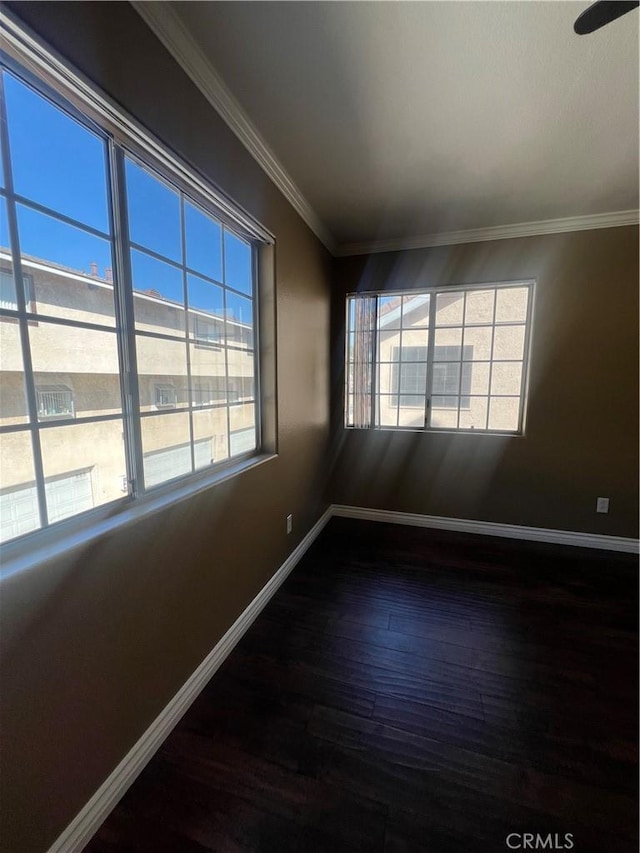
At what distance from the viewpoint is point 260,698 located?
1.54 m

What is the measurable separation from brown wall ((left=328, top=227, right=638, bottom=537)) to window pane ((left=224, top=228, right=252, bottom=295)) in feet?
4.64

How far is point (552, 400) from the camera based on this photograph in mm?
2900

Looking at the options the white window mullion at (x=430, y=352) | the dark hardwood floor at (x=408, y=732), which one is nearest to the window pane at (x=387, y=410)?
the white window mullion at (x=430, y=352)

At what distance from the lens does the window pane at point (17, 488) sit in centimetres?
90

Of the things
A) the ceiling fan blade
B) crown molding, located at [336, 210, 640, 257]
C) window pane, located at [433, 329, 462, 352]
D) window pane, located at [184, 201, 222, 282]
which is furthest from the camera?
window pane, located at [433, 329, 462, 352]

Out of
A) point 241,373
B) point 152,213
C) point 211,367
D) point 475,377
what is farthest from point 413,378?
point 152,213

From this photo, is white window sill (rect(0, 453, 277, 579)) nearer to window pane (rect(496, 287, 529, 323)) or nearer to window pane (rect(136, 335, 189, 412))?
window pane (rect(136, 335, 189, 412))

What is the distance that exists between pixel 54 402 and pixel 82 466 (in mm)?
220

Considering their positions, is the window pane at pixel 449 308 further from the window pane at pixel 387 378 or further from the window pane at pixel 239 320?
the window pane at pixel 239 320

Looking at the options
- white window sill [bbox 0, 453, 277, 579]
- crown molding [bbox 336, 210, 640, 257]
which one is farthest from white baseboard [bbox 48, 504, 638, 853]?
crown molding [bbox 336, 210, 640, 257]

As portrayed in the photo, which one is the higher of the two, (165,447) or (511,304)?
(511,304)

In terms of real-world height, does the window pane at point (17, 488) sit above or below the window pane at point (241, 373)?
Result: below

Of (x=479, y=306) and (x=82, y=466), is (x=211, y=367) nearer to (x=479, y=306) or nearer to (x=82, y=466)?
(x=82, y=466)

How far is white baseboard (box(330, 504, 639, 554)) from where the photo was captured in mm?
2869
